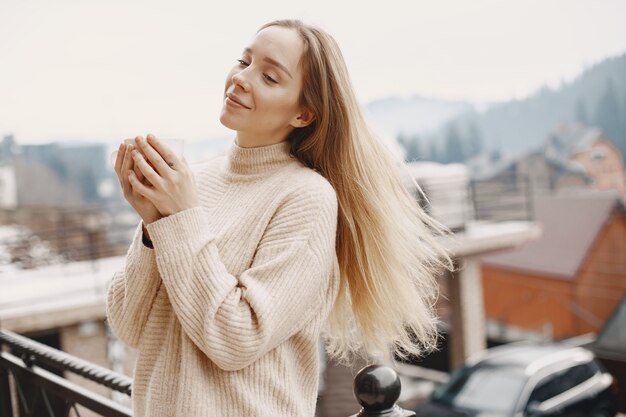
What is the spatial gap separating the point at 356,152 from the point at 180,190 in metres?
0.32

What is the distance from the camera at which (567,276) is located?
24.8 m

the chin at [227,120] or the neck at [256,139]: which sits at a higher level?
the chin at [227,120]

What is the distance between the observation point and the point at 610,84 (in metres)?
35.8

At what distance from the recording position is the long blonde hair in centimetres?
111

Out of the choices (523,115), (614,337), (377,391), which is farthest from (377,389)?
(523,115)

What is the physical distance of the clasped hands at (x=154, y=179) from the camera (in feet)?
3.11

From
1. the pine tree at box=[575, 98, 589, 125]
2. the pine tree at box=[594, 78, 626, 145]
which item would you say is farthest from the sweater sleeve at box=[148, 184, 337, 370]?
the pine tree at box=[575, 98, 589, 125]

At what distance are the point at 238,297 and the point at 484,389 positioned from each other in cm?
761

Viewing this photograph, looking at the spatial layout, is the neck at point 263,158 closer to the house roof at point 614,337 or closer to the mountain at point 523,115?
the house roof at point 614,337

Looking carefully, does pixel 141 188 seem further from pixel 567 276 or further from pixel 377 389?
pixel 567 276

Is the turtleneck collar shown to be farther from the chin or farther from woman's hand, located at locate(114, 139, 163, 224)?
woman's hand, located at locate(114, 139, 163, 224)

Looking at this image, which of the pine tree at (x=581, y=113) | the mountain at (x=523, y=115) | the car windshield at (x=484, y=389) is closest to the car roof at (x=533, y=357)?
the car windshield at (x=484, y=389)

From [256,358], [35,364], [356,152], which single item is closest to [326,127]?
[356,152]

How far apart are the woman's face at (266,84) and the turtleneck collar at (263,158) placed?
5cm
